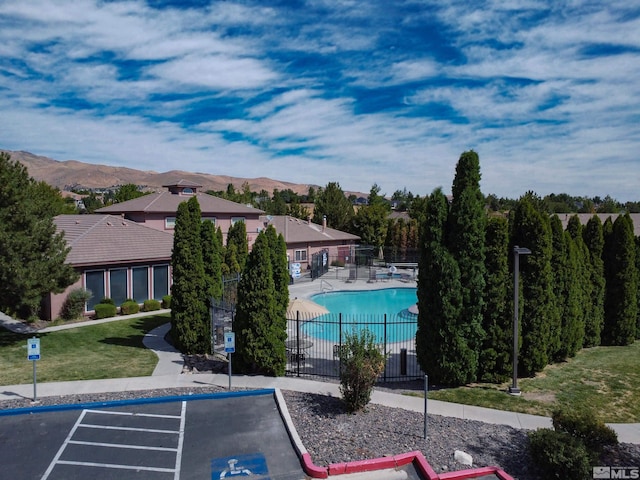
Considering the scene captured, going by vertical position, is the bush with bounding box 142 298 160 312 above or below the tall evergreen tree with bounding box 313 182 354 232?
below

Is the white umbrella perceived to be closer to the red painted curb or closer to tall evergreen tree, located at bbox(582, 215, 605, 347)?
the red painted curb

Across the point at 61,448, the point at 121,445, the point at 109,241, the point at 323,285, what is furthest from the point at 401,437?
the point at 323,285

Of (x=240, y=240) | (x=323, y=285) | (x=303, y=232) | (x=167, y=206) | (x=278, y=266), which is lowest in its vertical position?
(x=323, y=285)

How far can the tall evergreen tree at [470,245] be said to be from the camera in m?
14.5

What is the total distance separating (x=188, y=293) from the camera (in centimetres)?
1836

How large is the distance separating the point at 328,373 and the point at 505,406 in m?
6.04

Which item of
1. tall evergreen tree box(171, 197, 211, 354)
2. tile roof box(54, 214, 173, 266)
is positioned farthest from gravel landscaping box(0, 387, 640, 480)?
tile roof box(54, 214, 173, 266)

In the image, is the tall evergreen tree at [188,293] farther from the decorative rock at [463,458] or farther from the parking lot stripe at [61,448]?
the decorative rock at [463,458]

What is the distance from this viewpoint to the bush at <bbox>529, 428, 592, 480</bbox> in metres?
8.75

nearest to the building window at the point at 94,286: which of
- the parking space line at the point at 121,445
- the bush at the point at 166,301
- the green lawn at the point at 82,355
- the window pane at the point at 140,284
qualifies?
the window pane at the point at 140,284

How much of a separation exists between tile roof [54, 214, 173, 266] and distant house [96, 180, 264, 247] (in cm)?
486

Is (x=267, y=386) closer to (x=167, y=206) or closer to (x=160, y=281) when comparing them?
(x=160, y=281)

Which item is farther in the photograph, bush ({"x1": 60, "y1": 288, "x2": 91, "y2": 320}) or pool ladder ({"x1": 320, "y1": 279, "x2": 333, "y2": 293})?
pool ladder ({"x1": 320, "y1": 279, "x2": 333, "y2": 293})

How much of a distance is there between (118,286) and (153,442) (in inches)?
683
